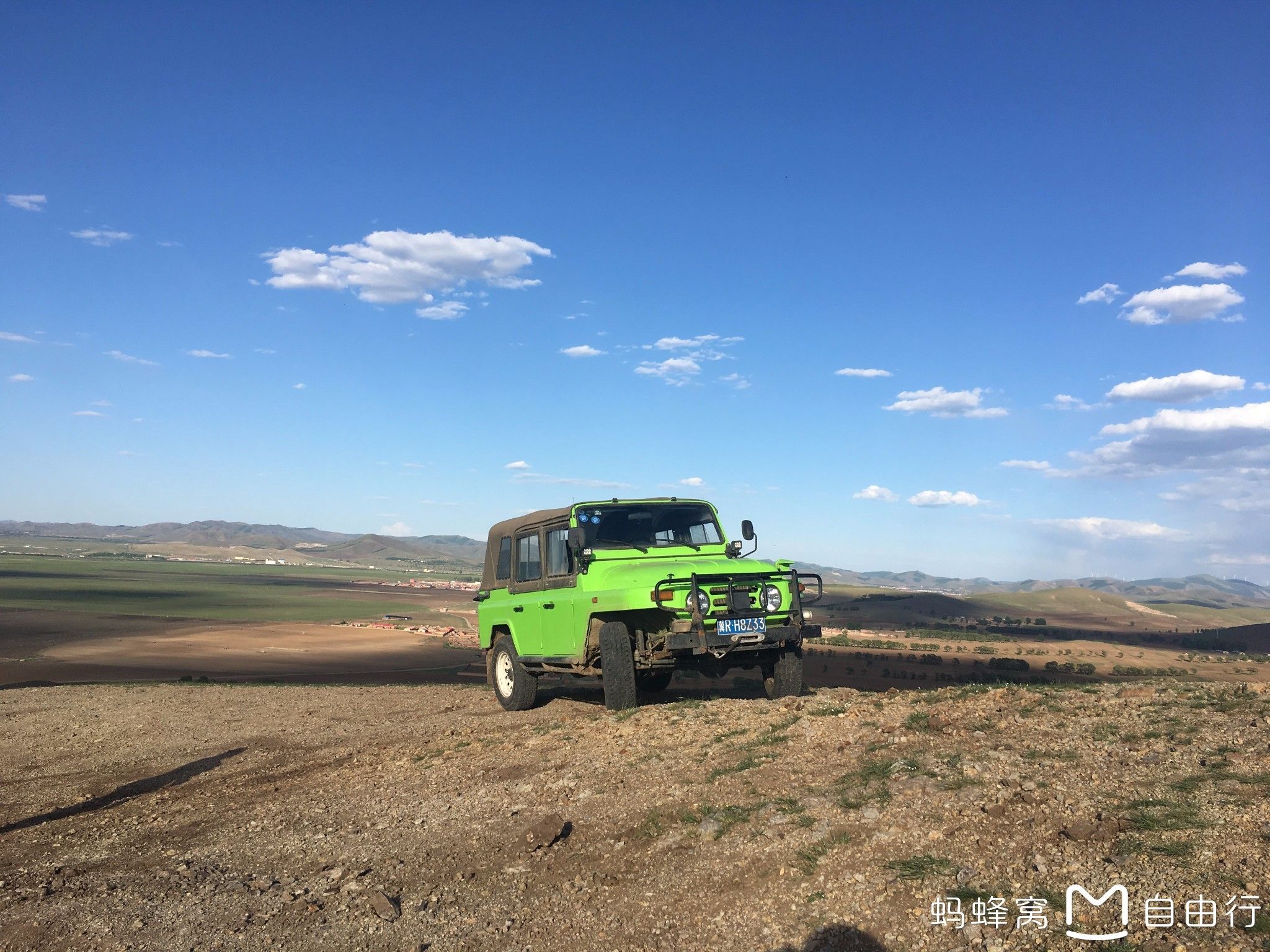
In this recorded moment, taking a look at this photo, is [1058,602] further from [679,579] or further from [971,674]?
[679,579]

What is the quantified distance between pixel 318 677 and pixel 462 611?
4932 centimetres

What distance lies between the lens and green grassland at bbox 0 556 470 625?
2507 inches

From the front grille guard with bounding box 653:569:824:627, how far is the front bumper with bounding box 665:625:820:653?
0.47 feet

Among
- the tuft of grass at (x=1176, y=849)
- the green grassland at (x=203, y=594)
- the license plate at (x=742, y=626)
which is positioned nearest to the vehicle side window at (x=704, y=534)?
the license plate at (x=742, y=626)

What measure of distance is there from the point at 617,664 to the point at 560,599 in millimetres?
1330

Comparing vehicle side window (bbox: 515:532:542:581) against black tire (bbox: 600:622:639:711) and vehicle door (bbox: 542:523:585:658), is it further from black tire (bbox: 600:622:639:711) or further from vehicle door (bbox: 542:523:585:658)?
black tire (bbox: 600:622:639:711)

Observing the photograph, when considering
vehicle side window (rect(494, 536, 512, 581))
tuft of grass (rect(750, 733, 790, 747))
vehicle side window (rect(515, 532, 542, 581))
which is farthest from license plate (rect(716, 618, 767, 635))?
vehicle side window (rect(494, 536, 512, 581))

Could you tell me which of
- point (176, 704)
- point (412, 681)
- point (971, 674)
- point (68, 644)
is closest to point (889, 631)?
point (971, 674)

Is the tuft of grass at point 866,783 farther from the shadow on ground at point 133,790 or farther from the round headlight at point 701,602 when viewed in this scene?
the shadow on ground at point 133,790

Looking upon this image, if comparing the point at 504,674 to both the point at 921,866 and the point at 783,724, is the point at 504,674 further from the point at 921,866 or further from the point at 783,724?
the point at 921,866

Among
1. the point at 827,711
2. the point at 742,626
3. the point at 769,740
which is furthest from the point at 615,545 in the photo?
the point at 769,740

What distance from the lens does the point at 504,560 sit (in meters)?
13.5

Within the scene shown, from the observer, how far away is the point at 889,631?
59094mm

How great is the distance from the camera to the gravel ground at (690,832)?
444 centimetres
